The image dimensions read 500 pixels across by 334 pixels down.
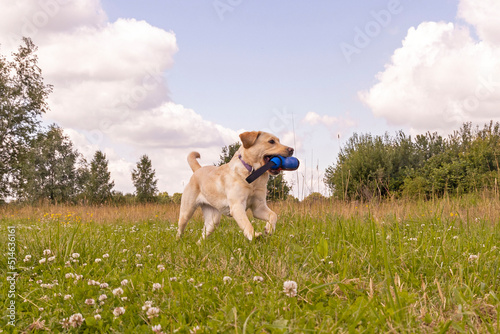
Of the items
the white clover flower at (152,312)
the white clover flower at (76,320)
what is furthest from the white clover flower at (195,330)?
the white clover flower at (76,320)

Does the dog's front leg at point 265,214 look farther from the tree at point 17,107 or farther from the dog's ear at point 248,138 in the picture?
the tree at point 17,107

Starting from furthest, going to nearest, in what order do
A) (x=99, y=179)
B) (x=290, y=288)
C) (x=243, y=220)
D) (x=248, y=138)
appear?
(x=99, y=179) < (x=248, y=138) < (x=243, y=220) < (x=290, y=288)

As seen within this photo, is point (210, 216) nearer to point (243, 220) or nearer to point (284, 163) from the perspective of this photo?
point (243, 220)

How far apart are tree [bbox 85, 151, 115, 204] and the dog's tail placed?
4485cm

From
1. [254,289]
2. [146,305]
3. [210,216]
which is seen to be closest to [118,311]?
[146,305]

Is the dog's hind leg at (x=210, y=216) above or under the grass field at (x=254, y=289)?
above

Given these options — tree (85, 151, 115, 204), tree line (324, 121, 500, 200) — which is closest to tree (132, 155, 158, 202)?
tree (85, 151, 115, 204)

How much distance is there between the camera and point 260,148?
20.3 feet

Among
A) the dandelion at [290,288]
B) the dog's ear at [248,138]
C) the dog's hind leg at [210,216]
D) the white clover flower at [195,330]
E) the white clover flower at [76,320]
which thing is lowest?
the white clover flower at [76,320]

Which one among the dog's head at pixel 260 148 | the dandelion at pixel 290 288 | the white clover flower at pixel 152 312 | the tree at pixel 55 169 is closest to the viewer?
the white clover flower at pixel 152 312

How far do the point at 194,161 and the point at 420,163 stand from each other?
2543cm

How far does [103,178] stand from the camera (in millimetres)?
53156

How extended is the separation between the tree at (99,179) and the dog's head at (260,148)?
1856 inches

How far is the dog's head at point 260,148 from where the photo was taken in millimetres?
6102
